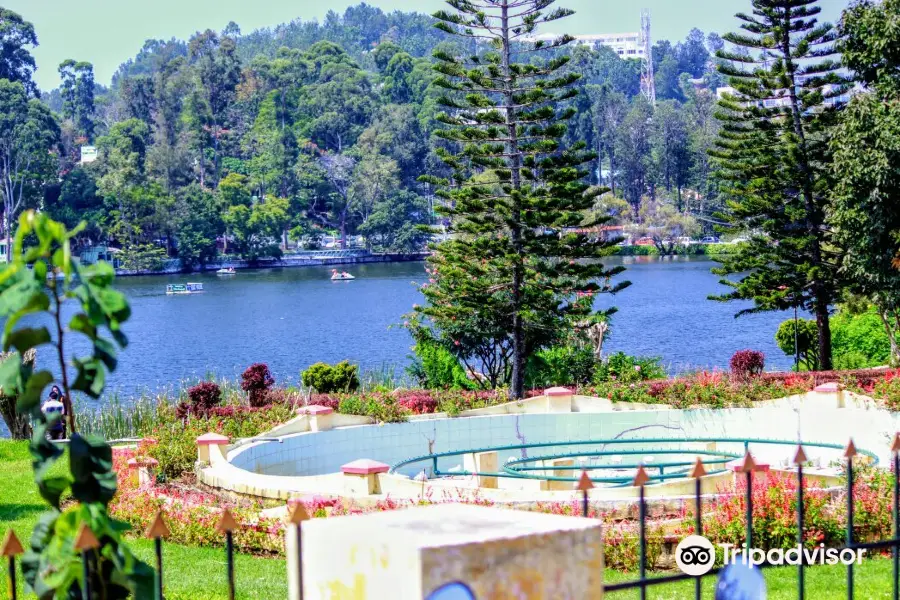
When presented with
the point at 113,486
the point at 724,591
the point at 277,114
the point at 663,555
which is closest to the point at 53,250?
the point at 113,486

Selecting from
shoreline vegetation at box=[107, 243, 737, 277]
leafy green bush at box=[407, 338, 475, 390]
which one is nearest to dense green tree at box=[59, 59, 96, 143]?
shoreline vegetation at box=[107, 243, 737, 277]

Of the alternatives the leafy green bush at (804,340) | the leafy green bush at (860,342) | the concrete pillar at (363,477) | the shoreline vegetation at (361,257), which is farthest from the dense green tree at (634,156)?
the concrete pillar at (363,477)

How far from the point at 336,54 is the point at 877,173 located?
319 feet

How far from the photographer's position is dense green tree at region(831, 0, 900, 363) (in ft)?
59.3

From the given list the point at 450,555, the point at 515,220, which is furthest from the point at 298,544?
the point at 515,220

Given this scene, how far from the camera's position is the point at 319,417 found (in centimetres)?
1288

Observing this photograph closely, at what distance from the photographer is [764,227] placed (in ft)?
70.4

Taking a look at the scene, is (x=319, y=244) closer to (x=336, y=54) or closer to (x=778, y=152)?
(x=336, y=54)

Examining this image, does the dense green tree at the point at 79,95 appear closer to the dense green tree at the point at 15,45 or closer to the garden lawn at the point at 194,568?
the dense green tree at the point at 15,45

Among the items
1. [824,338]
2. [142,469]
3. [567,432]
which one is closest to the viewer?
[142,469]

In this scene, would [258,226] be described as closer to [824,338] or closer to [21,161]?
[21,161]

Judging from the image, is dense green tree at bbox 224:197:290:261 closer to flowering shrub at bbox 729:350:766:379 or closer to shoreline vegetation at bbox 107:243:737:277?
shoreline vegetation at bbox 107:243:737:277

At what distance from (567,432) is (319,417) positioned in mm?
2855

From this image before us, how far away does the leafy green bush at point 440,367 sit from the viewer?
66.2 ft
